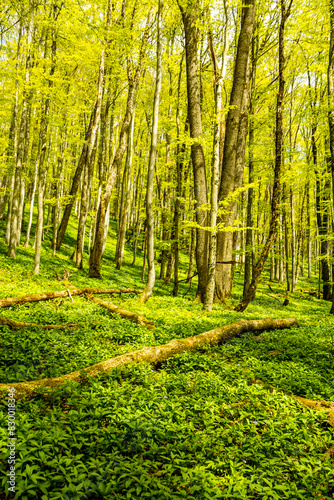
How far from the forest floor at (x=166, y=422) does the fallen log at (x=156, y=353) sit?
17 centimetres

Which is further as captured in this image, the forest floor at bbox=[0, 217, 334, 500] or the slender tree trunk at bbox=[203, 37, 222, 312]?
the slender tree trunk at bbox=[203, 37, 222, 312]

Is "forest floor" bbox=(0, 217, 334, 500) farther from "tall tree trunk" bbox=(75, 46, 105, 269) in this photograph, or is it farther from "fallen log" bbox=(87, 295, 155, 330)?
"tall tree trunk" bbox=(75, 46, 105, 269)

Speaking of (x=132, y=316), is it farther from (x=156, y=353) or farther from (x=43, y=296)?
(x=43, y=296)

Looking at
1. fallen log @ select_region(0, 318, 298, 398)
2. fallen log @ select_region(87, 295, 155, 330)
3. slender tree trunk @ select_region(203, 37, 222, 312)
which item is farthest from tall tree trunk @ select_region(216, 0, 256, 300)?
fallen log @ select_region(87, 295, 155, 330)

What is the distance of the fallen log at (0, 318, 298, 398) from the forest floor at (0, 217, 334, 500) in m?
0.17

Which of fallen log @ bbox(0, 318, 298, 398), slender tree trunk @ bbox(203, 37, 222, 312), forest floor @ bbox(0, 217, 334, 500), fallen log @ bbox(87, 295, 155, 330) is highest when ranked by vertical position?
slender tree trunk @ bbox(203, 37, 222, 312)

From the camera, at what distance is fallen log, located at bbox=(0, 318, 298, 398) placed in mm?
3654

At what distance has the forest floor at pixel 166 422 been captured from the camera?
2.46m

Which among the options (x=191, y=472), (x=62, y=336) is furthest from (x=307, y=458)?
(x=62, y=336)

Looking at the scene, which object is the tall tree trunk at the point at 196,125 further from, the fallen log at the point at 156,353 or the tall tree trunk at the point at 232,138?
the fallen log at the point at 156,353

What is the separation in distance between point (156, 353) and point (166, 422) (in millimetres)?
2160

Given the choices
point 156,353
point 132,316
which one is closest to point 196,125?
point 132,316

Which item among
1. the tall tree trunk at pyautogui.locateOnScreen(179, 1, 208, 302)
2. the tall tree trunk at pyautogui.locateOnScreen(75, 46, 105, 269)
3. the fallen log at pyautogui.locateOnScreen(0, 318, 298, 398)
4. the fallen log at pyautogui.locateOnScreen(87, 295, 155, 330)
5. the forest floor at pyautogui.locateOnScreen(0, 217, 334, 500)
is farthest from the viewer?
the tall tree trunk at pyautogui.locateOnScreen(75, 46, 105, 269)

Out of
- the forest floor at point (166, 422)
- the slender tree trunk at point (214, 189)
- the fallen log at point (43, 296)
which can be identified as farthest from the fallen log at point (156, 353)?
the fallen log at point (43, 296)
